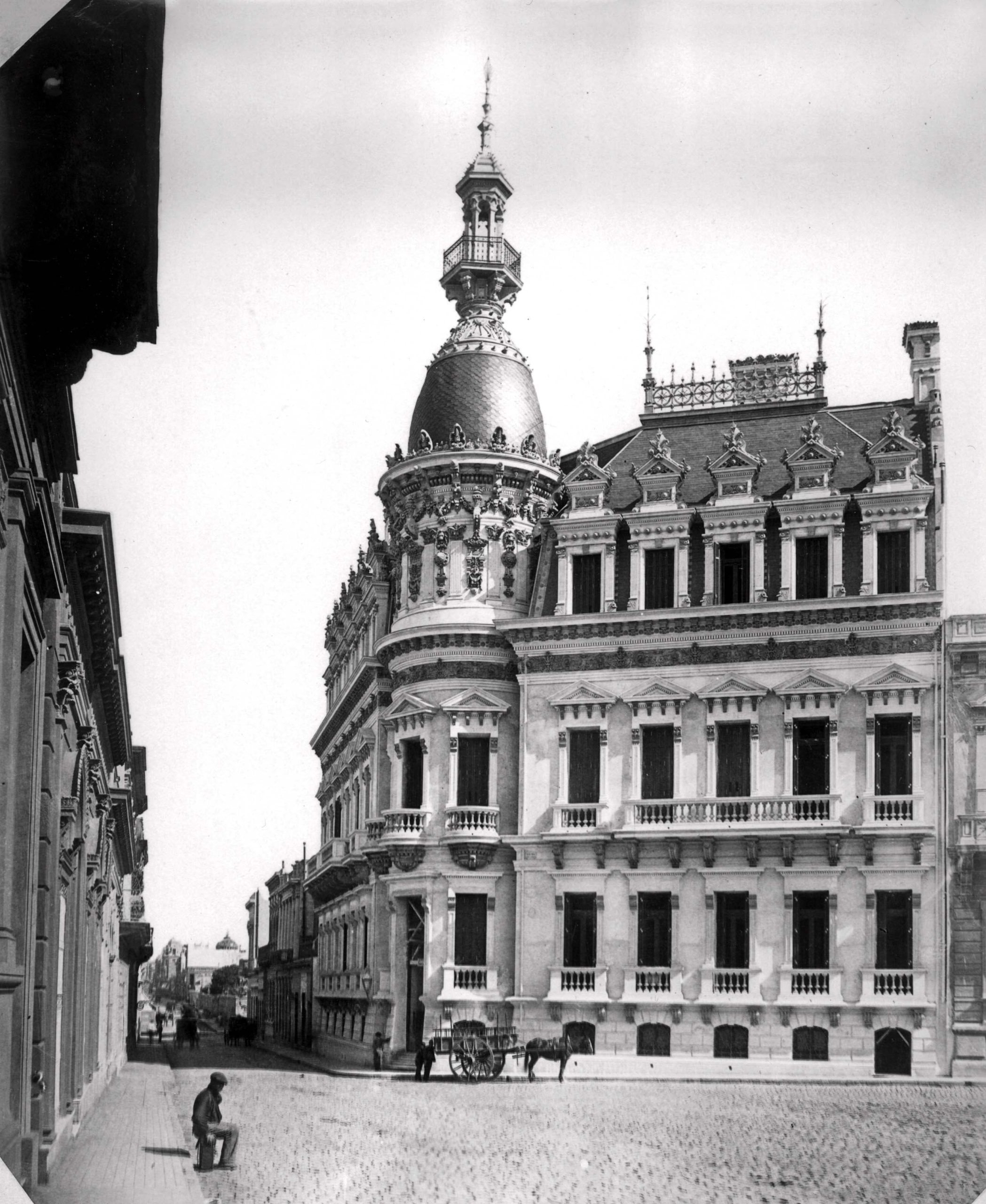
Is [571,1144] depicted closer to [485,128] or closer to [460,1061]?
[460,1061]

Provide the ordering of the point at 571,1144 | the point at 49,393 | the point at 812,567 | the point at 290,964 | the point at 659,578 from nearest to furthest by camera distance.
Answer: the point at 49,393, the point at 571,1144, the point at 812,567, the point at 290,964, the point at 659,578

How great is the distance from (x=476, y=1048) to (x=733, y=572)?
9.48 meters

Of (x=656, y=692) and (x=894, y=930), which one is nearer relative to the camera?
(x=894, y=930)

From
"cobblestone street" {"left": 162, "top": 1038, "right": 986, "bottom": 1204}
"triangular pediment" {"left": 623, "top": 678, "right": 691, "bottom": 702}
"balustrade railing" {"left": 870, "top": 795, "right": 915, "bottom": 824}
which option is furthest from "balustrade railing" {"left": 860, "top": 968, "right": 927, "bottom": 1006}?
"triangular pediment" {"left": 623, "top": 678, "right": 691, "bottom": 702}

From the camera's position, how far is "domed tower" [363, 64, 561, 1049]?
89.5 feet

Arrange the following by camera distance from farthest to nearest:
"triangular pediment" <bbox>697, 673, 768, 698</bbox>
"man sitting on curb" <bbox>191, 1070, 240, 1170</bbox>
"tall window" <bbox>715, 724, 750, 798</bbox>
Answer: "tall window" <bbox>715, 724, 750, 798</bbox> → "triangular pediment" <bbox>697, 673, 768, 698</bbox> → "man sitting on curb" <bbox>191, 1070, 240, 1170</bbox>

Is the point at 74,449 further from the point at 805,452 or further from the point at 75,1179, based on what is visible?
the point at 805,452

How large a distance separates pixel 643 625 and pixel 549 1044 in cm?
736

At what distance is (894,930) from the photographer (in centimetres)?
2516

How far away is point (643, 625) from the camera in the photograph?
89.2 feet

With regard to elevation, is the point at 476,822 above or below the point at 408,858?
above

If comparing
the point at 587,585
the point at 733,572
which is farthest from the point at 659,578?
the point at 733,572

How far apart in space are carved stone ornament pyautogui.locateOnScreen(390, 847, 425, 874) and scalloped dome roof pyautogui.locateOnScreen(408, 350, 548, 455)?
24.7ft

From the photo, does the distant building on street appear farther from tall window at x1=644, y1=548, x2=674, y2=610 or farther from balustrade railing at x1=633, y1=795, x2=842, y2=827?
tall window at x1=644, y1=548, x2=674, y2=610
